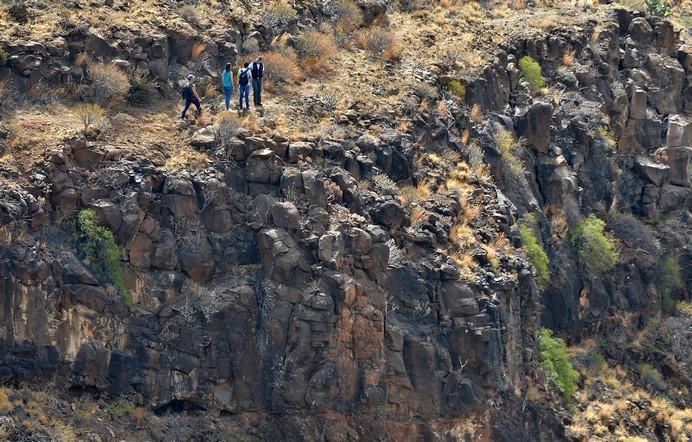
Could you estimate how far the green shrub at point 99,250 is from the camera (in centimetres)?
3500

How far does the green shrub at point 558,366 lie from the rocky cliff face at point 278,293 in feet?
3.24

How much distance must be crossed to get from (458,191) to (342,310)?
5.65 metres

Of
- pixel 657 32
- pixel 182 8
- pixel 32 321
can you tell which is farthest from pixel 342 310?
pixel 657 32

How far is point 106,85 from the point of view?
127 feet

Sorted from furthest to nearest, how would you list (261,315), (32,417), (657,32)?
(657,32)
(261,315)
(32,417)

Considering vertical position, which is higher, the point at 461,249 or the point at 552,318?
the point at 461,249

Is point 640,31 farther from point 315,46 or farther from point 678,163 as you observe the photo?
point 315,46

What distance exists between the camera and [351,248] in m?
36.5

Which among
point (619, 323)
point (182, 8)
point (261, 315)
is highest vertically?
point (182, 8)

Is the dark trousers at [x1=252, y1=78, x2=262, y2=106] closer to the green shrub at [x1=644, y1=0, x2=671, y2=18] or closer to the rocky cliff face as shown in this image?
the rocky cliff face

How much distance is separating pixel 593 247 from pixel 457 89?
5326 millimetres

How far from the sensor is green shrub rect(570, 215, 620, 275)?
1724 inches

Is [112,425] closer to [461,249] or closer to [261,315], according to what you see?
[261,315]

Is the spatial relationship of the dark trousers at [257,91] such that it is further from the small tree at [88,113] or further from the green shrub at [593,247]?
the green shrub at [593,247]
